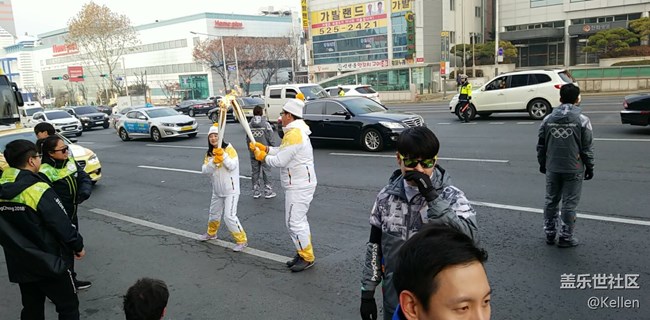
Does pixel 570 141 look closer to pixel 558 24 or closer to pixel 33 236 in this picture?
pixel 33 236

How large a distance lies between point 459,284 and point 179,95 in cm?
8333

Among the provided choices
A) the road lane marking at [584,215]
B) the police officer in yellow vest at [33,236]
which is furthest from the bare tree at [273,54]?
the police officer in yellow vest at [33,236]

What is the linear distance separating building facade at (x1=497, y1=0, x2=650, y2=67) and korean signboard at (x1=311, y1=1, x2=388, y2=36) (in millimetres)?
13922

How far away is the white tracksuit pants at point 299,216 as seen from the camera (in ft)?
16.9

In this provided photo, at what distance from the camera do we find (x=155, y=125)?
19875mm

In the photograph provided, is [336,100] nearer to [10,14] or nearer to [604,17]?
[604,17]

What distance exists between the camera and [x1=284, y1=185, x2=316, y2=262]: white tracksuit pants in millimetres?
5145

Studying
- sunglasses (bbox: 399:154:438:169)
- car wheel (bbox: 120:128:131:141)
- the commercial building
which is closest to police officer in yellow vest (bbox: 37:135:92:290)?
sunglasses (bbox: 399:154:438:169)

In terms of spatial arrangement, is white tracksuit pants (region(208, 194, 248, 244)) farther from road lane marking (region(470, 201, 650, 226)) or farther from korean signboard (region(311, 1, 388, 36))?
korean signboard (region(311, 1, 388, 36))

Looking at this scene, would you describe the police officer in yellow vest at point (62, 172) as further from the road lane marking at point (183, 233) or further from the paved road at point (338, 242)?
the road lane marking at point (183, 233)

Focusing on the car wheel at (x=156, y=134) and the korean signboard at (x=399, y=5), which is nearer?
the car wheel at (x=156, y=134)

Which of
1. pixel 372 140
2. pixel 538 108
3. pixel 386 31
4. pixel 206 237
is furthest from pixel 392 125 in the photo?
pixel 386 31

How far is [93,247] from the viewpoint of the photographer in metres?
6.62

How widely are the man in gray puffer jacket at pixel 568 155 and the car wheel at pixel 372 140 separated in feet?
25.6
